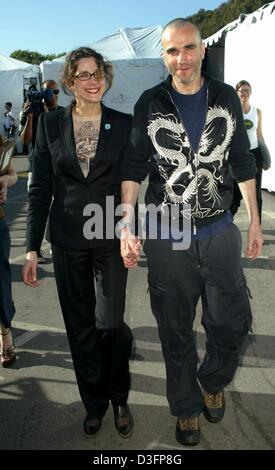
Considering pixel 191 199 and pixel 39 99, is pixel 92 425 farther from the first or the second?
pixel 39 99

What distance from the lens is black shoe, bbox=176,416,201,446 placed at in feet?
8.74

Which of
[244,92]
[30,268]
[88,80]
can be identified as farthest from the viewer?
[244,92]

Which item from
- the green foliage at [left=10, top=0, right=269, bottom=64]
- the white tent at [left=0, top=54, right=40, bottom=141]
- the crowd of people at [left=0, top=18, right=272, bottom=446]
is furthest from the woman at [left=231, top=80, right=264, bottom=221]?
the green foliage at [left=10, top=0, right=269, bottom=64]

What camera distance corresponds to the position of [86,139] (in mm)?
2572

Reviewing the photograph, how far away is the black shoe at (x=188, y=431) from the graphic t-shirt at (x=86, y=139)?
4.82ft

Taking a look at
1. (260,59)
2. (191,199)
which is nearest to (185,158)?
(191,199)

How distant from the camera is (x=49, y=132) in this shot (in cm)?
259

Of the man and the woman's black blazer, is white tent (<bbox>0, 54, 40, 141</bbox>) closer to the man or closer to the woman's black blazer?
the woman's black blazer

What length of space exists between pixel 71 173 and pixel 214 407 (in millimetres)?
1612

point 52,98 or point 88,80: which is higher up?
point 52,98

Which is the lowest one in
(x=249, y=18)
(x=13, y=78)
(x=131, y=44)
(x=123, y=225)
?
(x=123, y=225)

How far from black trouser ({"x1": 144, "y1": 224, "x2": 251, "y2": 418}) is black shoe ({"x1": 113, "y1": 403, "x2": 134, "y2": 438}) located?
27 cm

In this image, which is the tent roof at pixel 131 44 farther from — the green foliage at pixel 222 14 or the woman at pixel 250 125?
the green foliage at pixel 222 14

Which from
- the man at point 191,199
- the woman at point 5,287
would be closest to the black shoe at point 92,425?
the man at point 191,199
